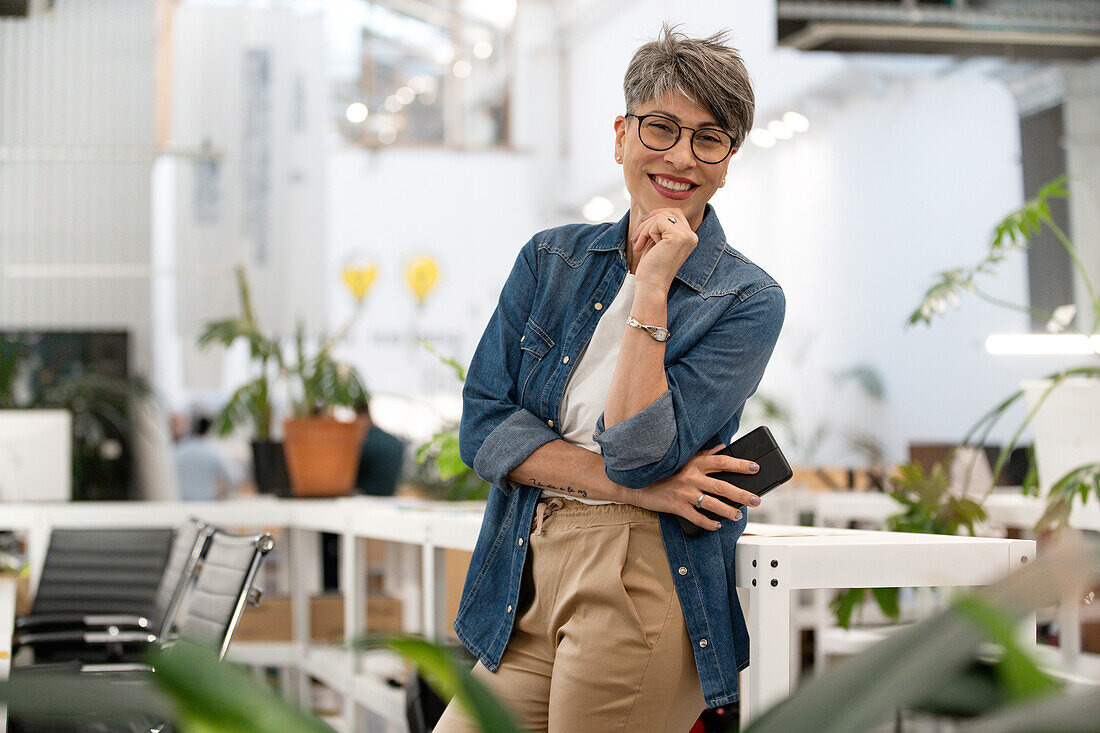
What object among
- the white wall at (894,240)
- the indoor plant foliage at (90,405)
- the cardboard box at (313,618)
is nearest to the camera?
the cardboard box at (313,618)

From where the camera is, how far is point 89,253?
6.55 meters

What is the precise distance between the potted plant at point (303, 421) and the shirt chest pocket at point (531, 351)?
262 centimetres

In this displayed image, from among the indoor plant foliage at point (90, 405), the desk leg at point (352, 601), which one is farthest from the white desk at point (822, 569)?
the indoor plant foliage at point (90, 405)

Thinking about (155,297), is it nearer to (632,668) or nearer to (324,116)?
(324,116)

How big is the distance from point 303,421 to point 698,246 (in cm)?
276

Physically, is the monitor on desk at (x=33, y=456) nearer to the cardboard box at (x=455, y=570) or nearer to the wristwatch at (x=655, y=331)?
the cardboard box at (x=455, y=570)

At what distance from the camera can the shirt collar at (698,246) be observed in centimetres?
139

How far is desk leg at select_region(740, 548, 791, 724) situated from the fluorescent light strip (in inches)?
61.0

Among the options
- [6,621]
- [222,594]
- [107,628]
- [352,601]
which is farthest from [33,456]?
[222,594]

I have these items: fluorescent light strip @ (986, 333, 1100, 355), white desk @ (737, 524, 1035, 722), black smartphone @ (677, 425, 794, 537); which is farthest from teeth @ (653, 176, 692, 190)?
fluorescent light strip @ (986, 333, 1100, 355)

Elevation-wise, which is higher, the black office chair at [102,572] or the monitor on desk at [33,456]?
the monitor on desk at [33,456]

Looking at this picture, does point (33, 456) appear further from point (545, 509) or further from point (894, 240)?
point (894, 240)

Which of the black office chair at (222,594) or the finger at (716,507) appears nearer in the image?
the finger at (716,507)

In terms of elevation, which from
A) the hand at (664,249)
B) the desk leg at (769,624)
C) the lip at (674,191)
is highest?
the lip at (674,191)
